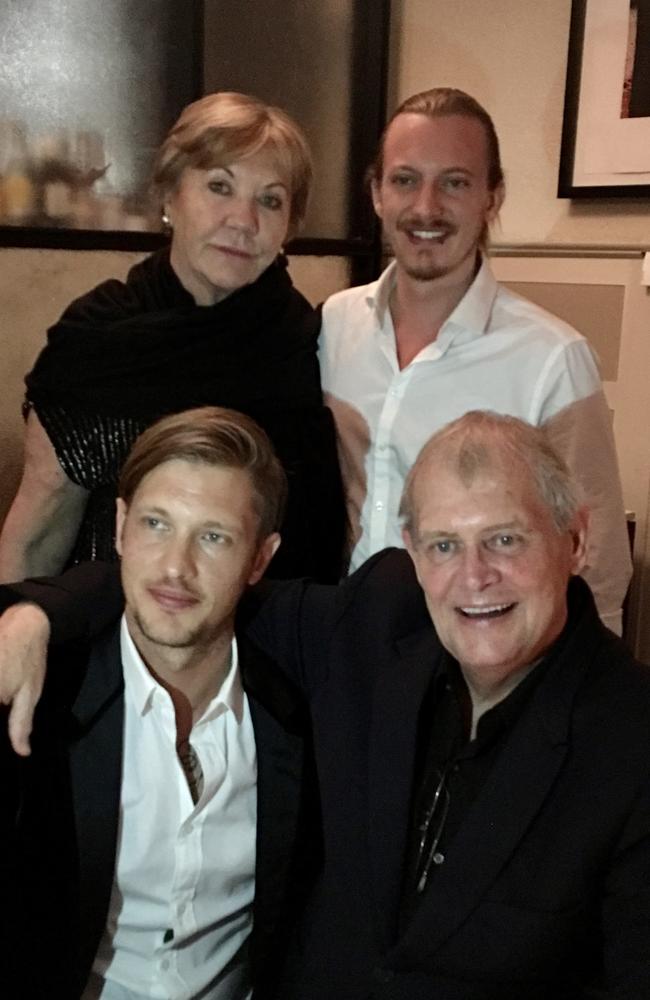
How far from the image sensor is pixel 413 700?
1561 millimetres

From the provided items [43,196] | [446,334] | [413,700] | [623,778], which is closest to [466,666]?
[413,700]

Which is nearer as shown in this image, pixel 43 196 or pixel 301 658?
pixel 301 658

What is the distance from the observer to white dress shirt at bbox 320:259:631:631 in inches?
81.3

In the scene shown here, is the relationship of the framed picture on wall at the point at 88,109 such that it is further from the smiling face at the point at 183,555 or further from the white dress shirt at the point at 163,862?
the white dress shirt at the point at 163,862

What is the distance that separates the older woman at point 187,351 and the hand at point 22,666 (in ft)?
1.52

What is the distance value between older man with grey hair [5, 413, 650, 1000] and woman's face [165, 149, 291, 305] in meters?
0.66

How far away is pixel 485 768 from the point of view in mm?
1470

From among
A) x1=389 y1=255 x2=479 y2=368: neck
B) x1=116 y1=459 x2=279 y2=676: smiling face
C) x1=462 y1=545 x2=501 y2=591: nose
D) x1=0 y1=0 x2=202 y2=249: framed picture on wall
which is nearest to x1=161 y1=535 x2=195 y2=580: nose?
x1=116 y1=459 x2=279 y2=676: smiling face

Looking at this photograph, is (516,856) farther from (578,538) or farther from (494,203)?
(494,203)

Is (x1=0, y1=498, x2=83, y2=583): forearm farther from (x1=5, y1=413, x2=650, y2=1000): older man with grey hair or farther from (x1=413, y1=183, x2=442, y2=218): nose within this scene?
(x1=413, y1=183, x2=442, y2=218): nose

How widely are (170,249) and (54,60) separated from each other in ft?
3.73

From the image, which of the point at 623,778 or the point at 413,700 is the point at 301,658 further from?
the point at 623,778

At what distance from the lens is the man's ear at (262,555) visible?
1698 mm

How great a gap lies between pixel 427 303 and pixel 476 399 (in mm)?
224
